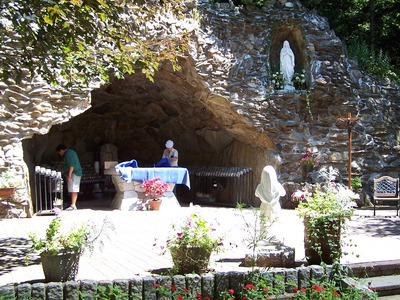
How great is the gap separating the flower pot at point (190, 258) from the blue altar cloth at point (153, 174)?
5.93 m

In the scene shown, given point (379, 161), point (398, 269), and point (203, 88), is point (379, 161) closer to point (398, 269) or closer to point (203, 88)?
point (203, 88)

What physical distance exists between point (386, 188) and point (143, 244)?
6.69 meters

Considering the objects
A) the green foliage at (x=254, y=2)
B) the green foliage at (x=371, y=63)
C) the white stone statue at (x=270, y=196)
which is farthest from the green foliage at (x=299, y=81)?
the white stone statue at (x=270, y=196)

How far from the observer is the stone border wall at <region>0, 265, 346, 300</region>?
3.83 m

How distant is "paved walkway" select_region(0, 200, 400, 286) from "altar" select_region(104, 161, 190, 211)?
19.8 inches

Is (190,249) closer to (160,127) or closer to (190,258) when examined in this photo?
(190,258)

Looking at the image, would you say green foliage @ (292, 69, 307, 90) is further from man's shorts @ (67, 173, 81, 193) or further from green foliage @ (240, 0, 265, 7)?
man's shorts @ (67, 173, 81, 193)

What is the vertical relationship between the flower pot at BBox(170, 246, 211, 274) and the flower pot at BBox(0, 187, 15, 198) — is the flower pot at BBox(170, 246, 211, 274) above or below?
below

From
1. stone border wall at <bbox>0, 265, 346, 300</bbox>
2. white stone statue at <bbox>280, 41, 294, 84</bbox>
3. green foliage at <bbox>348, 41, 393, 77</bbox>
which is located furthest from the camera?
green foliage at <bbox>348, 41, 393, 77</bbox>

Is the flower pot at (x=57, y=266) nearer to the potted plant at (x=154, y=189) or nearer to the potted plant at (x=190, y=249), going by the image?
the potted plant at (x=190, y=249)

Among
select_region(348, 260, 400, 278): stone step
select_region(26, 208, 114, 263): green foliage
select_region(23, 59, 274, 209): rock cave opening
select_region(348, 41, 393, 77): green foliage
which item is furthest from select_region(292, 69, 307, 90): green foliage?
select_region(26, 208, 114, 263): green foliage

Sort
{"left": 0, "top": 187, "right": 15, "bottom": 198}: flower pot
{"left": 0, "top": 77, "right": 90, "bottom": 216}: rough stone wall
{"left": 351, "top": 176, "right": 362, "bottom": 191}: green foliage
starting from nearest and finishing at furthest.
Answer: {"left": 0, "top": 187, "right": 15, "bottom": 198}: flower pot → {"left": 0, "top": 77, "right": 90, "bottom": 216}: rough stone wall → {"left": 351, "top": 176, "right": 362, "bottom": 191}: green foliage

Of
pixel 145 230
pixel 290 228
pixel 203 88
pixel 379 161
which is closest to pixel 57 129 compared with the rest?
pixel 203 88

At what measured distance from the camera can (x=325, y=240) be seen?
5.02 metres
